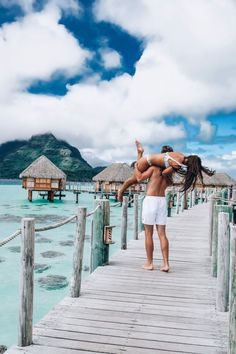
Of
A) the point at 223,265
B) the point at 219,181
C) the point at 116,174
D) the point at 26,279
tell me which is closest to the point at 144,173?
the point at 223,265

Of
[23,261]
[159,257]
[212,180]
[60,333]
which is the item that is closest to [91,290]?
[60,333]

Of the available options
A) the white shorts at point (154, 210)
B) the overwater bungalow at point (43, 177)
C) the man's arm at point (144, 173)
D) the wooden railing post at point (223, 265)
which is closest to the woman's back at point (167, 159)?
the man's arm at point (144, 173)

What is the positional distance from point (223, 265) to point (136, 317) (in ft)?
3.78

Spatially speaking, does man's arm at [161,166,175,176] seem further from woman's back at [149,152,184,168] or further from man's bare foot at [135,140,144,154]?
man's bare foot at [135,140,144,154]

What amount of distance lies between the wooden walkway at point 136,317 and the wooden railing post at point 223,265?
15cm

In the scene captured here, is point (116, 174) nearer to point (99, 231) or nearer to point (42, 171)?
point (42, 171)

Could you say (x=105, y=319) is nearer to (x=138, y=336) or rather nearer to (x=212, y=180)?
(x=138, y=336)

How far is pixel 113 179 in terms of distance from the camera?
4625 cm

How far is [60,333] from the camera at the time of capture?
3643mm

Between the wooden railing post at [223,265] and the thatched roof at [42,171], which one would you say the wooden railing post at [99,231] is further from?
the thatched roof at [42,171]

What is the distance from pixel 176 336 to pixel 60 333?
3.65ft

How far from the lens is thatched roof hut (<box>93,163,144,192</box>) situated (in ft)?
152

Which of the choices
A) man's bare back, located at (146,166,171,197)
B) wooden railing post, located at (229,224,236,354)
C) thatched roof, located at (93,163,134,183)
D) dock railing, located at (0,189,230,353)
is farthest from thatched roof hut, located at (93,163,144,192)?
wooden railing post, located at (229,224,236,354)

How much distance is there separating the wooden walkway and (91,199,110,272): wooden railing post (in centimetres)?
25
